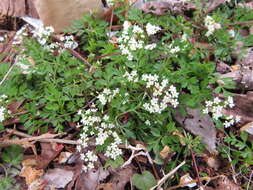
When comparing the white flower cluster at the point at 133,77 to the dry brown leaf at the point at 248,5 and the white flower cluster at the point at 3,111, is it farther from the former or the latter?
the dry brown leaf at the point at 248,5

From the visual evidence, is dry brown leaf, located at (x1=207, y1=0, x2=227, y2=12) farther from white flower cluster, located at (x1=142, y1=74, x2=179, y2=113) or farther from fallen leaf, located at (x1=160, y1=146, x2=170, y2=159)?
fallen leaf, located at (x1=160, y1=146, x2=170, y2=159)

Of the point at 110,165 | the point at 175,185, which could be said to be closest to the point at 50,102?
the point at 110,165

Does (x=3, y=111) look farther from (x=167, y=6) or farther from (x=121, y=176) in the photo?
(x=167, y=6)

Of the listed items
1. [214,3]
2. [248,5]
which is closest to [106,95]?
[214,3]

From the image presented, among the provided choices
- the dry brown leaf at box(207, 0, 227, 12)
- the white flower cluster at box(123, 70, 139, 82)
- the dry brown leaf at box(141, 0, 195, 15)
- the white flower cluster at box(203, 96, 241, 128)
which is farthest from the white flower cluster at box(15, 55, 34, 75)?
the dry brown leaf at box(207, 0, 227, 12)

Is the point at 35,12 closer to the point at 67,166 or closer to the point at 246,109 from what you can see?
the point at 67,166

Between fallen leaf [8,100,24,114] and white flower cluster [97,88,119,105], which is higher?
white flower cluster [97,88,119,105]

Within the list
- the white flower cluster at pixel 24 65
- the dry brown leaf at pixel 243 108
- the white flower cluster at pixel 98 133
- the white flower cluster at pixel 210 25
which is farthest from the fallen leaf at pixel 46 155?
the white flower cluster at pixel 210 25
